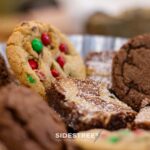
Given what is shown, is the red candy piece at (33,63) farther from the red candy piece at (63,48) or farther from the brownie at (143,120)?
the brownie at (143,120)

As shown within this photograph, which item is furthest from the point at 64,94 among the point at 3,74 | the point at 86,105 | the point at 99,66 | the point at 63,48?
the point at 99,66

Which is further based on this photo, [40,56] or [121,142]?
[40,56]

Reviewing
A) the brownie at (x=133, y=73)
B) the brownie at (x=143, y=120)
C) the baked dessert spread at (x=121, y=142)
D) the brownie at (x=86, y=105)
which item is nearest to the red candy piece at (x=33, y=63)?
the brownie at (x=86, y=105)

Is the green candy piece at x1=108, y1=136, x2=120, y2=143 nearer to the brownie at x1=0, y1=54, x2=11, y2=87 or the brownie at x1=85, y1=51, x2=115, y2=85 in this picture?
the brownie at x1=0, y1=54, x2=11, y2=87

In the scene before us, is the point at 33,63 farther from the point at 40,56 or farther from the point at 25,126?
the point at 25,126

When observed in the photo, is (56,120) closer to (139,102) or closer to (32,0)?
(139,102)

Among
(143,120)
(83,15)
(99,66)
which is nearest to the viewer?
(143,120)
